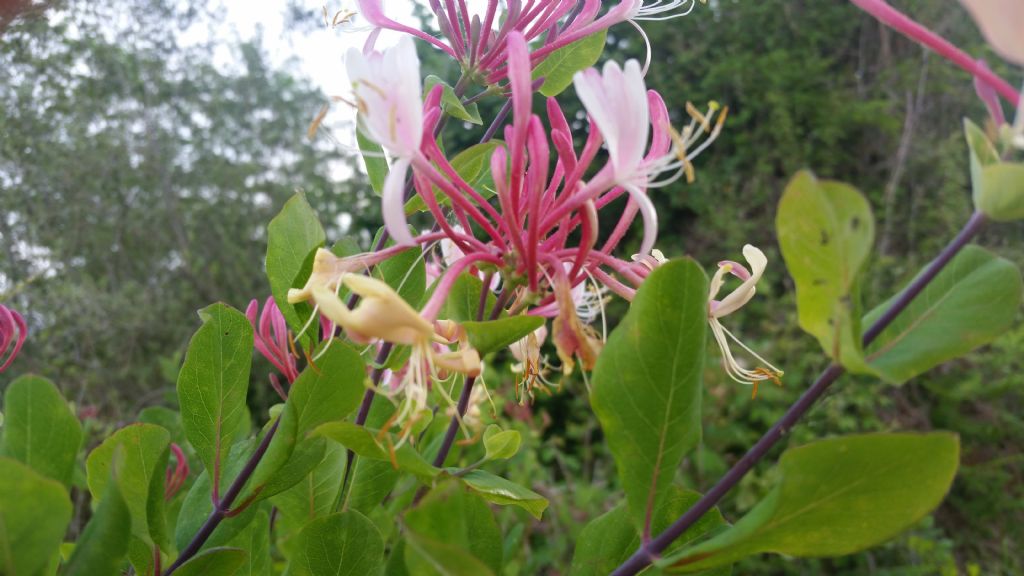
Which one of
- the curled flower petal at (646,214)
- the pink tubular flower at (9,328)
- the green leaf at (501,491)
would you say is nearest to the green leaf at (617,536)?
the green leaf at (501,491)

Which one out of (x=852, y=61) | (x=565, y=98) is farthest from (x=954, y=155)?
(x=565, y=98)

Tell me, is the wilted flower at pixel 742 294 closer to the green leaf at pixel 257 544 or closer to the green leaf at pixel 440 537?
the green leaf at pixel 440 537

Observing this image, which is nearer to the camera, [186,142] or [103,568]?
[103,568]

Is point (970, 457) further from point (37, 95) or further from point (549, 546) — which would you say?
point (37, 95)

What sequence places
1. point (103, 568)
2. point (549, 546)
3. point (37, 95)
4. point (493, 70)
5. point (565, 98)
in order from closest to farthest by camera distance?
1. point (103, 568)
2. point (493, 70)
3. point (549, 546)
4. point (37, 95)
5. point (565, 98)

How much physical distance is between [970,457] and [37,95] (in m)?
3.59

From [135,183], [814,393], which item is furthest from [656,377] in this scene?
[135,183]

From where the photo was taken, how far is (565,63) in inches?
21.1

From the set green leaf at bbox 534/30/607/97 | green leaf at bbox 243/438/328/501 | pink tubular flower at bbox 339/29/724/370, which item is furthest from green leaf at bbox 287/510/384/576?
green leaf at bbox 534/30/607/97

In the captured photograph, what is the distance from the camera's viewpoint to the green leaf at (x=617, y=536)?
389 mm

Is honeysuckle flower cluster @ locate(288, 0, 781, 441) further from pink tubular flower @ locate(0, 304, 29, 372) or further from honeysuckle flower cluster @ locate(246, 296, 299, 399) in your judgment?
pink tubular flower @ locate(0, 304, 29, 372)

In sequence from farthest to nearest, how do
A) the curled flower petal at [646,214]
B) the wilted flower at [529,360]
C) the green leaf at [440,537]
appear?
1. the wilted flower at [529,360]
2. the curled flower petal at [646,214]
3. the green leaf at [440,537]

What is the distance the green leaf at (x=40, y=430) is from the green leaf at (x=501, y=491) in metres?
0.20

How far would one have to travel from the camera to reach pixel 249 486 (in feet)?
1.34
